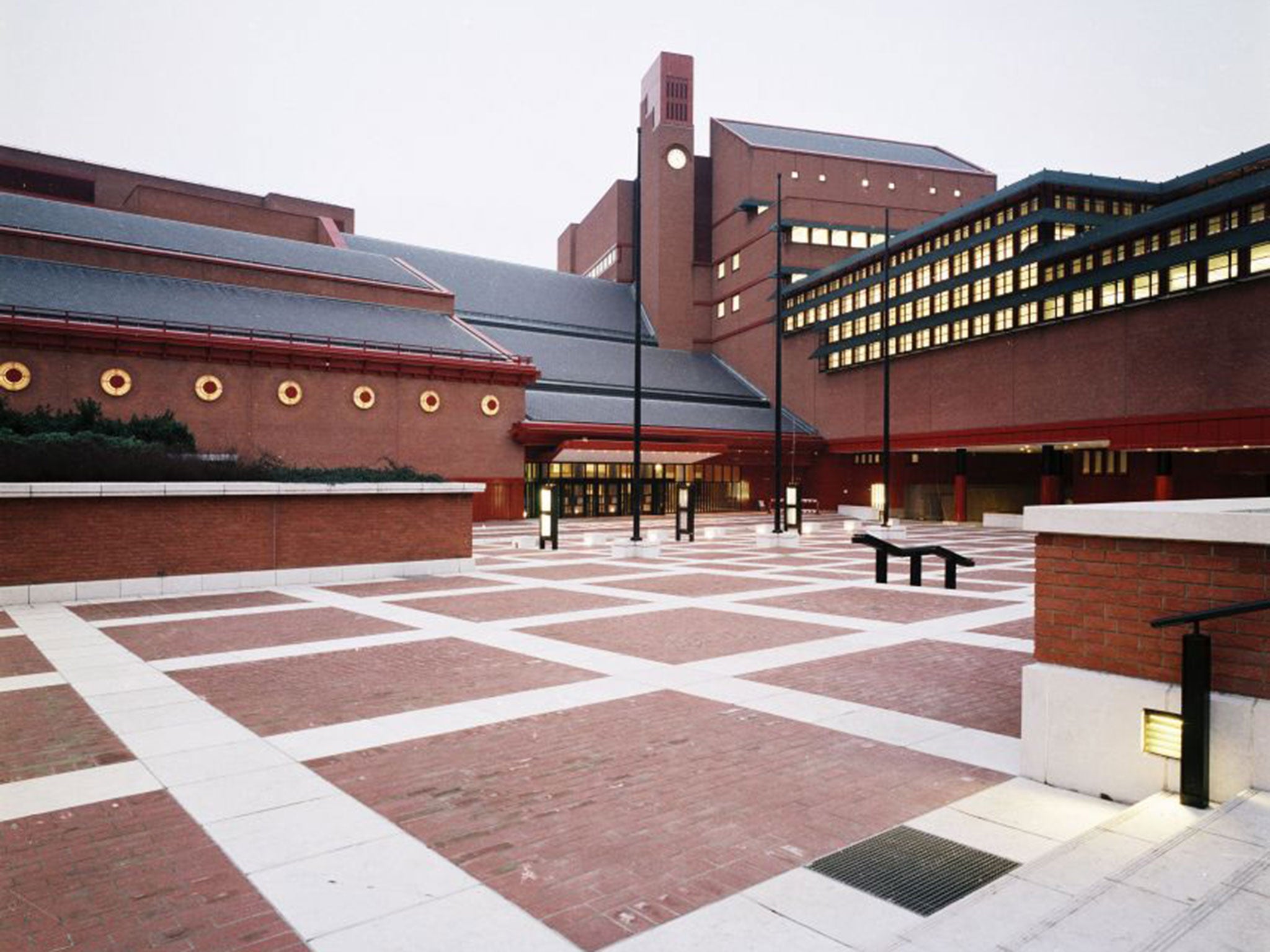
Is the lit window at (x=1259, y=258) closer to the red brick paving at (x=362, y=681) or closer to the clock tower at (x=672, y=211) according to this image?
the red brick paving at (x=362, y=681)

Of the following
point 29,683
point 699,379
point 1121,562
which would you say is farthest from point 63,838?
point 699,379

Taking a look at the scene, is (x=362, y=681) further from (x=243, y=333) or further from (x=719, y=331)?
(x=719, y=331)

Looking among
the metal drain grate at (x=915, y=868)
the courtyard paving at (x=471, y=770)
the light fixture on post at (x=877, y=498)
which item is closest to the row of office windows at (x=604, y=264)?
the light fixture on post at (x=877, y=498)

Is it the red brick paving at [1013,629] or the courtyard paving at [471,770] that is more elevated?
the red brick paving at [1013,629]

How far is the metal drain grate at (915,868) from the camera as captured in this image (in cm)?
382

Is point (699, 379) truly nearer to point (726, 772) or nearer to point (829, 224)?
point (829, 224)

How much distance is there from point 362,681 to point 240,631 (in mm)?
3989

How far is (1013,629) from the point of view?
36.8 ft

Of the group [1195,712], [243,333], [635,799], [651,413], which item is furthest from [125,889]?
[651,413]

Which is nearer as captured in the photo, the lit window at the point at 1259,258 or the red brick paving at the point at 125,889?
the red brick paving at the point at 125,889

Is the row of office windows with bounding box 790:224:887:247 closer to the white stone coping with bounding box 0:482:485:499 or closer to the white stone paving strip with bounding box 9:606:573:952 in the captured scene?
the white stone coping with bounding box 0:482:485:499

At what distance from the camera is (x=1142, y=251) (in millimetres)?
29578

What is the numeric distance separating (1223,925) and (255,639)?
1040 cm

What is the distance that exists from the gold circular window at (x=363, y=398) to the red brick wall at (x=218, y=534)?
2006 cm
